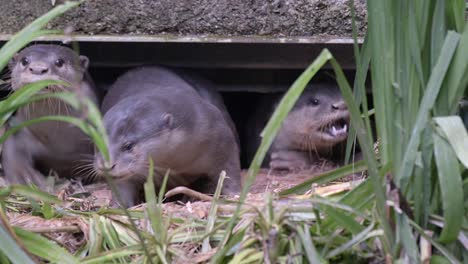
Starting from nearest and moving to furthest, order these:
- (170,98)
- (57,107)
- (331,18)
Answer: (331,18)
(170,98)
(57,107)

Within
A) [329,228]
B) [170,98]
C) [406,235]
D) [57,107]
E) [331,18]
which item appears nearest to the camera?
[406,235]

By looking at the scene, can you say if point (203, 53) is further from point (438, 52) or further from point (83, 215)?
point (438, 52)

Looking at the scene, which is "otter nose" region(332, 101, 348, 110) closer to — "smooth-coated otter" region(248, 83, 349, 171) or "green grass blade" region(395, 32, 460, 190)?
"smooth-coated otter" region(248, 83, 349, 171)

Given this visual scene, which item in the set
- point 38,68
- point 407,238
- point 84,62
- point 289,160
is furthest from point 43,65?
point 407,238

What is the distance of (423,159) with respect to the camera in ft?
6.32

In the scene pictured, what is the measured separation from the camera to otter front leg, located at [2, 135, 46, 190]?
3770 mm

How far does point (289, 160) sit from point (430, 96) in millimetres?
2647

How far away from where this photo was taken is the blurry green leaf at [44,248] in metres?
1.99

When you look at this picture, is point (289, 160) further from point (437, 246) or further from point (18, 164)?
point (437, 246)

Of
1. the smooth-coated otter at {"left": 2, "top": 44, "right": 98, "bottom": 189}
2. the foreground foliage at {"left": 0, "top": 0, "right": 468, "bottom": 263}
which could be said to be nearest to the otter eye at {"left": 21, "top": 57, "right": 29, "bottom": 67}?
the smooth-coated otter at {"left": 2, "top": 44, "right": 98, "bottom": 189}

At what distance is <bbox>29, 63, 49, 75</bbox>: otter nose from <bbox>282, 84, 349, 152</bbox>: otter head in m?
1.52

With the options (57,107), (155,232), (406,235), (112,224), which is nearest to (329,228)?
(406,235)

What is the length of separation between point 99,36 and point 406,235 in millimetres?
1940

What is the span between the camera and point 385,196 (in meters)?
1.86
